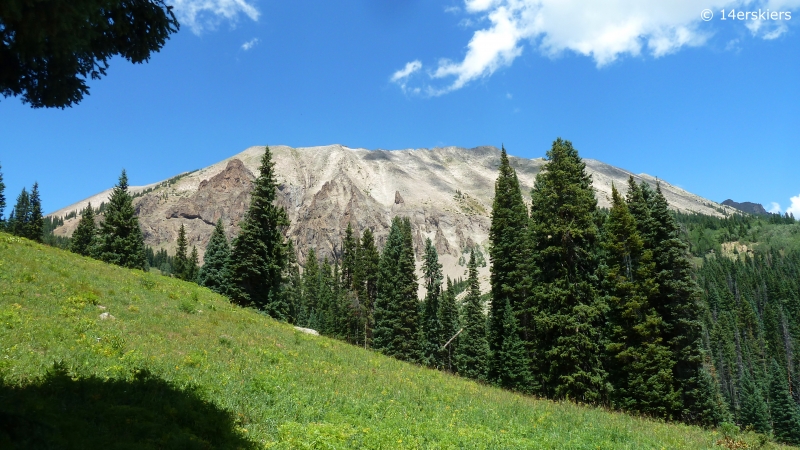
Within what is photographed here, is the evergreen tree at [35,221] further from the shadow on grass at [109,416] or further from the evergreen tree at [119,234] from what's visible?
the shadow on grass at [109,416]

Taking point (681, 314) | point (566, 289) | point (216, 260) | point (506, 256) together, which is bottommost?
point (681, 314)

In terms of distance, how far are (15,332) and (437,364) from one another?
55067 millimetres

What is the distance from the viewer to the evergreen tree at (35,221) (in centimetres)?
7300

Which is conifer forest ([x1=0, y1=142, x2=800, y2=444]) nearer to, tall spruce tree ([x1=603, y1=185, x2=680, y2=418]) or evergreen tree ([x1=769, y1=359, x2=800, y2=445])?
tall spruce tree ([x1=603, y1=185, x2=680, y2=418])

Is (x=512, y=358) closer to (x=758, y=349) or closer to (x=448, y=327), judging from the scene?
(x=448, y=327)

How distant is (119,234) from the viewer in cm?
5178

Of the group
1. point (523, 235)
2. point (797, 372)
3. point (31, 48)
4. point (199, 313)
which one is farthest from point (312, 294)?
point (797, 372)

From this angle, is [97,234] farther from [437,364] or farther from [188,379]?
[188,379]

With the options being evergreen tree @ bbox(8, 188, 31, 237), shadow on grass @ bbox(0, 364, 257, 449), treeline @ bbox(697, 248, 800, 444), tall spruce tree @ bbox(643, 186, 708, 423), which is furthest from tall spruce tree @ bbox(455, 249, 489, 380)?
evergreen tree @ bbox(8, 188, 31, 237)

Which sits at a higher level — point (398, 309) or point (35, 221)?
point (35, 221)

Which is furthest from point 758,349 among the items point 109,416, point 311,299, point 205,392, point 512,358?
point 109,416

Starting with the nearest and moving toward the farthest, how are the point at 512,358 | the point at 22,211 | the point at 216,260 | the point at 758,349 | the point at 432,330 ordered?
1. the point at 512,358
2. the point at 432,330
3. the point at 216,260
4. the point at 22,211
5. the point at 758,349

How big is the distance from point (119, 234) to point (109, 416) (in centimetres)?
5217

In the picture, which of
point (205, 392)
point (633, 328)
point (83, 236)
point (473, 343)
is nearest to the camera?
point (205, 392)
